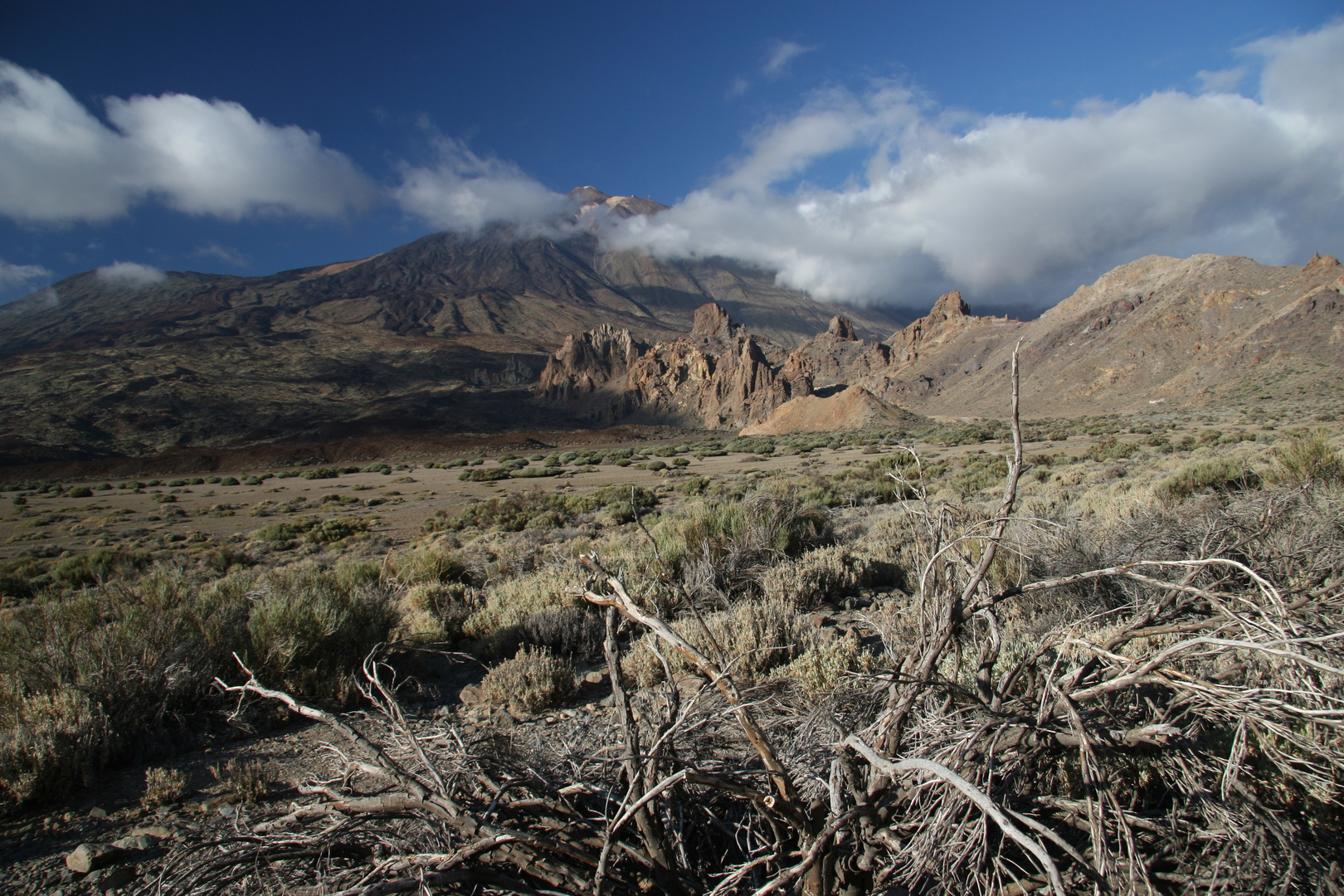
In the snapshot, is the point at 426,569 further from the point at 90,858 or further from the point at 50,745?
the point at 90,858

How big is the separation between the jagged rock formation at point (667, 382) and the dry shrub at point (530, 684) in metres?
86.2

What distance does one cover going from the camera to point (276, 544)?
14.6m

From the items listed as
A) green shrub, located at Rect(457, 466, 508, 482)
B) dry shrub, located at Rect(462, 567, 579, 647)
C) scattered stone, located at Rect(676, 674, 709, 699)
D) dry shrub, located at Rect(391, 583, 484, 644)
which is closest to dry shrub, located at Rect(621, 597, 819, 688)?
scattered stone, located at Rect(676, 674, 709, 699)

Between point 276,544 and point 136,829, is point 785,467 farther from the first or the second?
point 136,829

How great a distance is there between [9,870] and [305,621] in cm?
218

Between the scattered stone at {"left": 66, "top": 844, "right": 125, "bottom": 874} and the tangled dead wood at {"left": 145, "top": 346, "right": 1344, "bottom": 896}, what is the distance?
4.85 ft

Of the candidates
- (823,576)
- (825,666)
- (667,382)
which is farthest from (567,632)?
(667,382)

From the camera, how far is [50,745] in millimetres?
3047

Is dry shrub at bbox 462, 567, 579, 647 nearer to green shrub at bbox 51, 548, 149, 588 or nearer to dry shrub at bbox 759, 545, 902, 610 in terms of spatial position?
dry shrub at bbox 759, 545, 902, 610

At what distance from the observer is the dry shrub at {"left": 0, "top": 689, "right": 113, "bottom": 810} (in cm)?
293

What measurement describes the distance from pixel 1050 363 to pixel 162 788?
9958cm

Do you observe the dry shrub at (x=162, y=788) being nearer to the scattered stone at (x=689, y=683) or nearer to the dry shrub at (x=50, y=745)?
the dry shrub at (x=50, y=745)

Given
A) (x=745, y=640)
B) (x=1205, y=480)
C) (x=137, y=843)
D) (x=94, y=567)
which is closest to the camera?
(x=137, y=843)

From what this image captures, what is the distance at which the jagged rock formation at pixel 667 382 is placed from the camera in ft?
310
